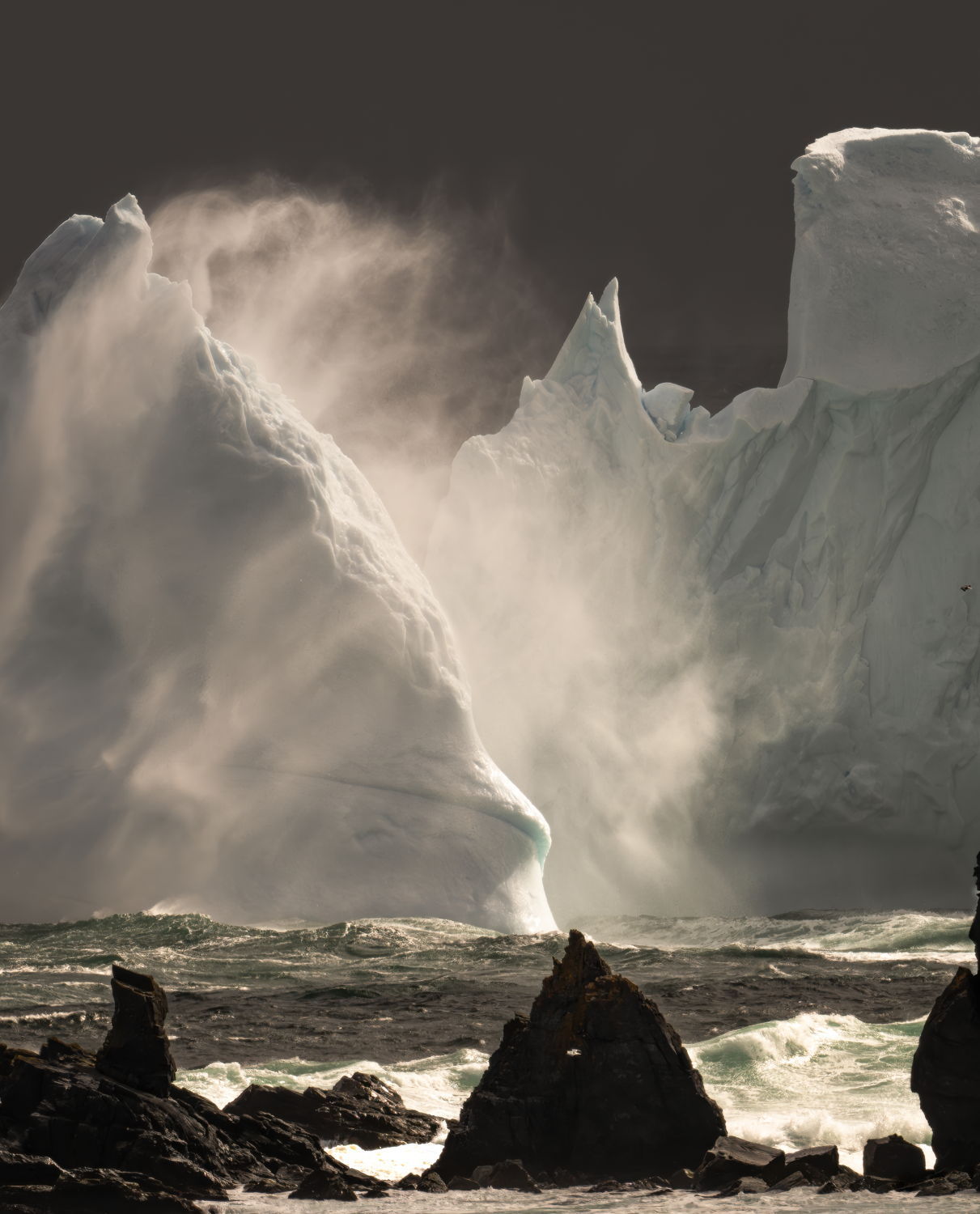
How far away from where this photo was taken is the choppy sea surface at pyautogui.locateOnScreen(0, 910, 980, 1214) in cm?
1230

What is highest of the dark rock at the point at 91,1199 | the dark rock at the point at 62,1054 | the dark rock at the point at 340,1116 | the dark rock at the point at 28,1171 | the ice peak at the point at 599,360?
the ice peak at the point at 599,360

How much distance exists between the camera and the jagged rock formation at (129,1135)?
9000mm

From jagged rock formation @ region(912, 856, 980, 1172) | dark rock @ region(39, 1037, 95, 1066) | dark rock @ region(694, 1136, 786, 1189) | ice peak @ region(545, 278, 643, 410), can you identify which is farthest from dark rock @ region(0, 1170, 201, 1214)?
ice peak @ region(545, 278, 643, 410)

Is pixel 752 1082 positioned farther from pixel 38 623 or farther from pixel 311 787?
pixel 38 623

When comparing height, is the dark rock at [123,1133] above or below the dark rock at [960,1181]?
above

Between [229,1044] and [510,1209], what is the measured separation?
20.2 ft

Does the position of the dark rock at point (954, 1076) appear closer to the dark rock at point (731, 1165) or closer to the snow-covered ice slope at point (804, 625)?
the dark rock at point (731, 1165)

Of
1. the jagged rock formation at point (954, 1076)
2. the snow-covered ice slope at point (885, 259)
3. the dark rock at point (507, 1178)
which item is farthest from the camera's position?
the snow-covered ice slope at point (885, 259)

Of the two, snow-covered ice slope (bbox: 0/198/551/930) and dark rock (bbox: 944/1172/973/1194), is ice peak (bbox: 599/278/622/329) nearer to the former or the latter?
snow-covered ice slope (bbox: 0/198/551/930)

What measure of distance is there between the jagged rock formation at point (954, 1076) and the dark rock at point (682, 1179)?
1.55 meters

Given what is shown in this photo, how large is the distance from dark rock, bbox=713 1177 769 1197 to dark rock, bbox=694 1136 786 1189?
64mm

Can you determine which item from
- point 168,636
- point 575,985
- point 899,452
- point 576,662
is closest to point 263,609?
point 168,636

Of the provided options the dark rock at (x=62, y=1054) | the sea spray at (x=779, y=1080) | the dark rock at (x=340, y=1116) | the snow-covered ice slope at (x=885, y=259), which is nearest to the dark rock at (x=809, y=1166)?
the sea spray at (x=779, y=1080)

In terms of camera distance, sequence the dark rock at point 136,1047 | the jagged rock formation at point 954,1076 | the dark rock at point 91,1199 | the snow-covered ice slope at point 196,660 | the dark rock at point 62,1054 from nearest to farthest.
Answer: the dark rock at point 91,1199, the jagged rock formation at point 954,1076, the dark rock at point 136,1047, the dark rock at point 62,1054, the snow-covered ice slope at point 196,660
